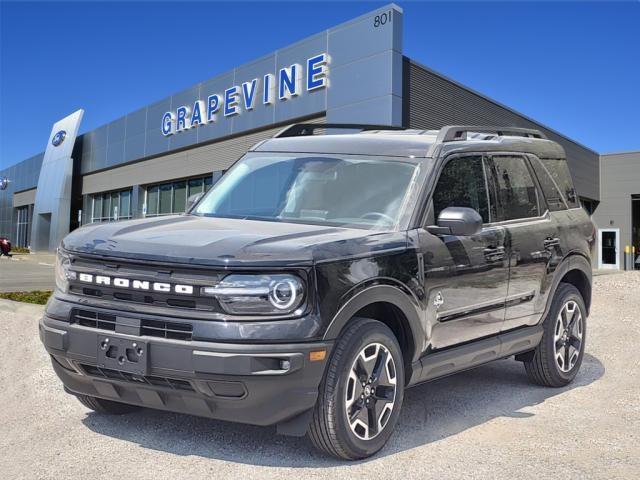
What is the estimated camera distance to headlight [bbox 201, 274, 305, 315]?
3395mm

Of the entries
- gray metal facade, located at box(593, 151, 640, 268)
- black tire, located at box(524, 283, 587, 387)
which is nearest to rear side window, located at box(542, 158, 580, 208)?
black tire, located at box(524, 283, 587, 387)

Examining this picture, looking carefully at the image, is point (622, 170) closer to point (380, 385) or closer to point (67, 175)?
point (67, 175)

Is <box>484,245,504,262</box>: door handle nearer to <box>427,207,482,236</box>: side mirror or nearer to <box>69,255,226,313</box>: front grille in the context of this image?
<box>427,207,482,236</box>: side mirror

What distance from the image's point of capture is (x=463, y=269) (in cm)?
455

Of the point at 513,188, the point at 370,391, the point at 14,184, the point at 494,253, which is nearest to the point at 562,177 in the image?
the point at 513,188

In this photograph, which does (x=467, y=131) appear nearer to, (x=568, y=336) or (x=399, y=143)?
(x=399, y=143)

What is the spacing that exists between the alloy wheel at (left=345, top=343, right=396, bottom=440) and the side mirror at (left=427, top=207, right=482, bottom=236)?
0.89 meters

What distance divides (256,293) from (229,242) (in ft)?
1.13

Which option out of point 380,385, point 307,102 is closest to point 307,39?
point 307,102

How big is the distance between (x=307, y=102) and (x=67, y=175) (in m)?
28.5

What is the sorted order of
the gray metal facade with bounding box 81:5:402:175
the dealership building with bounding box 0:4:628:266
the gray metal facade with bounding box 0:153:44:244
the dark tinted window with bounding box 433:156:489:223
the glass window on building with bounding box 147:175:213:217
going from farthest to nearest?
the gray metal facade with bounding box 0:153:44:244
the glass window on building with bounding box 147:175:213:217
the dealership building with bounding box 0:4:628:266
the gray metal facade with bounding box 81:5:402:175
the dark tinted window with bounding box 433:156:489:223

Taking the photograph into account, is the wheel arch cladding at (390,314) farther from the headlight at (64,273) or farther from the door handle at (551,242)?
the door handle at (551,242)

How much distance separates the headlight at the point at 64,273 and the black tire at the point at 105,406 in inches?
35.8

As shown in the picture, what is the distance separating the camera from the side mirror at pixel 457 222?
13.8 ft
